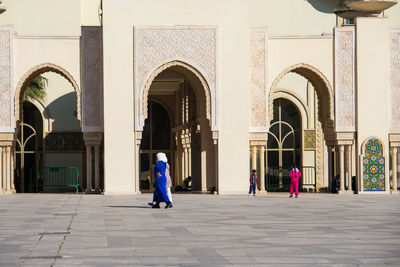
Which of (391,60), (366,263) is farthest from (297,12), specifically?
(366,263)

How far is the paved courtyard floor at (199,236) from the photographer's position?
7672mm

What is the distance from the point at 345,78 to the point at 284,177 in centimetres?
726

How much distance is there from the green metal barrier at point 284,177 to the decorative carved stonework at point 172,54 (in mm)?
7778

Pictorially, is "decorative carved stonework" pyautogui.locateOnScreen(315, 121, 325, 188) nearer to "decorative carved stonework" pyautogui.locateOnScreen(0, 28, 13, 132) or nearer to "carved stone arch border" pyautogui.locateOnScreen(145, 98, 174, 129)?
"carved stone arch border" pyautogui.locateOnScreen(145, 98, 174, 129)

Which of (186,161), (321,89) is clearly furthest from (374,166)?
(186,161)

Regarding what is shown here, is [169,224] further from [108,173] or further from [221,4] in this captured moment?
[221,4]

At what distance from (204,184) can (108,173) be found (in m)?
3.34

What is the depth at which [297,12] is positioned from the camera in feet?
104

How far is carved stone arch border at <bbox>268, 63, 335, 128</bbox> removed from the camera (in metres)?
23.5

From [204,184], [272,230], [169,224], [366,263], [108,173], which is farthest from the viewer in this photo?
[204,184]

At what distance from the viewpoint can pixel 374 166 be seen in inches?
927

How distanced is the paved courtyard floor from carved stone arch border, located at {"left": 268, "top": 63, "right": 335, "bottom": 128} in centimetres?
789

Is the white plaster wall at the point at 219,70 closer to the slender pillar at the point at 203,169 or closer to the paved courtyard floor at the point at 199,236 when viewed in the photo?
the slender pillar at the point at 203,169

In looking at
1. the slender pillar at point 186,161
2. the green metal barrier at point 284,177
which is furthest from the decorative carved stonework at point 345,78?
the green metal barrier at point 284,177
